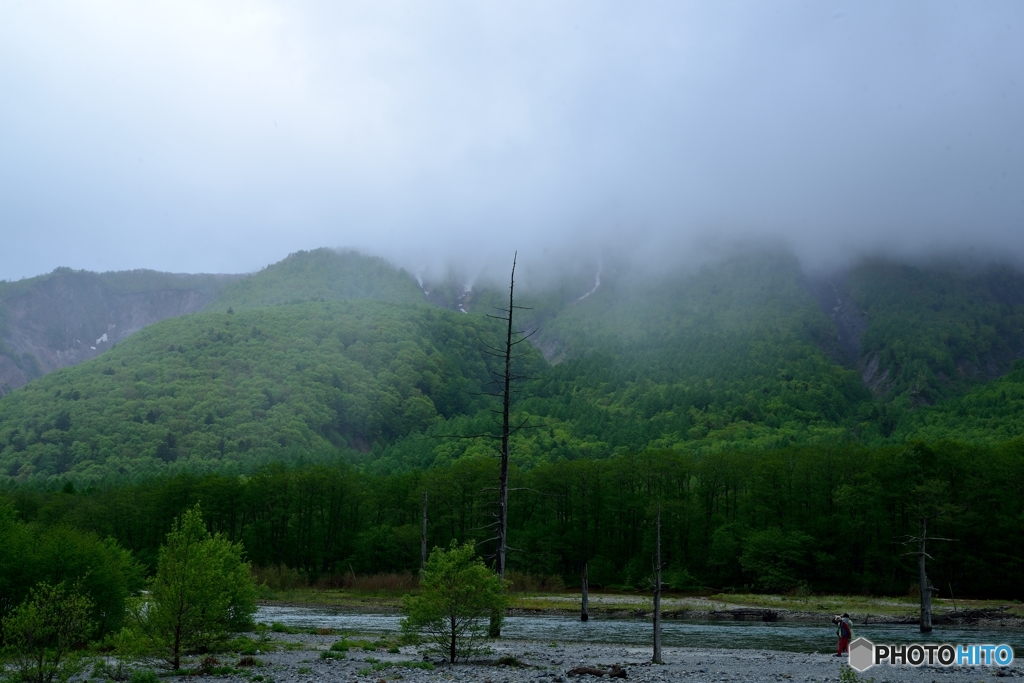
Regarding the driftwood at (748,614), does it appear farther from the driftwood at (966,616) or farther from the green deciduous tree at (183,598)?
the green deciduous tree at (183,598)

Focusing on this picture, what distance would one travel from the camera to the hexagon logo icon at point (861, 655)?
30.1 m

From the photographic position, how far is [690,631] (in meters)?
49.4

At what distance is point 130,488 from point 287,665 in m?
99.9

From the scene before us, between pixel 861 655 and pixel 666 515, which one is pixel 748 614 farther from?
pixel 666 515

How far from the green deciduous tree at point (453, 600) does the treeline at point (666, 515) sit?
5052cm

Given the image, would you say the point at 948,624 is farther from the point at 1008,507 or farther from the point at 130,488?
the point at 130,488

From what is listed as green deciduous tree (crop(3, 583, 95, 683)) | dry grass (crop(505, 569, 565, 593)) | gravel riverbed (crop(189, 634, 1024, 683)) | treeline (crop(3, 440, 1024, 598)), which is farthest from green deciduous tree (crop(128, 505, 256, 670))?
dry grass (crop(505, 569, 565, 593))

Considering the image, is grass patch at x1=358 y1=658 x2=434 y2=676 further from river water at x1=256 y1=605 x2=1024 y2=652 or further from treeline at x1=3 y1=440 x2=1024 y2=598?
treeline at x1=3 y1=440 x2=1024 y2=598

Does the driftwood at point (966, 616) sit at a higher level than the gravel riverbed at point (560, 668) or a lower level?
lower

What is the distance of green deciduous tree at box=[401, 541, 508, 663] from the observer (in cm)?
2647

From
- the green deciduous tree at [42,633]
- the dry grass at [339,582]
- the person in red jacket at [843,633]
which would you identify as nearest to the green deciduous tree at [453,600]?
the green deciduous tree at [42,633]

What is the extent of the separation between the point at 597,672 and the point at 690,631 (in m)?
27.5

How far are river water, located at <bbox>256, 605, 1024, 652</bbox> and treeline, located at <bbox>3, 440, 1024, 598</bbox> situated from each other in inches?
901

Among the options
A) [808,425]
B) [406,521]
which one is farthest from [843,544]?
[808,425]
